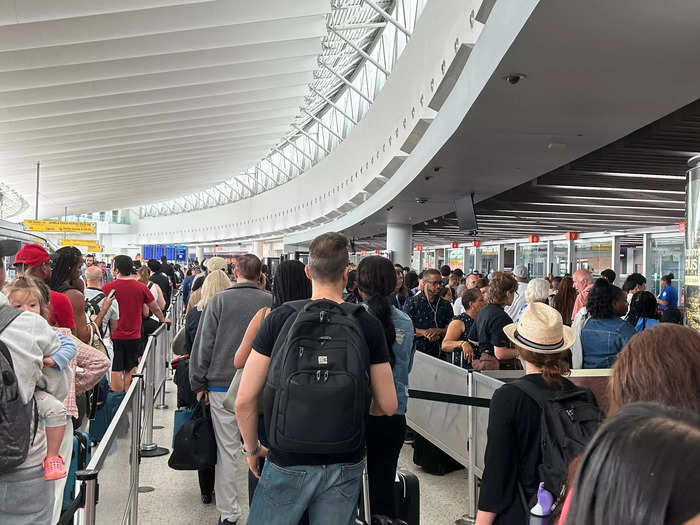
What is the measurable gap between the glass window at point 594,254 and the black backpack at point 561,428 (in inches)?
964

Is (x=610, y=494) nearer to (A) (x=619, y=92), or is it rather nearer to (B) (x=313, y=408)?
(B) (x=313, y=408)

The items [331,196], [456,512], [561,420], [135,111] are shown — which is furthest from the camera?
[331,196]

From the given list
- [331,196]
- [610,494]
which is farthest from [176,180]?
[610,494]

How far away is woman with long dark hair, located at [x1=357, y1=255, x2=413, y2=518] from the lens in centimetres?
393

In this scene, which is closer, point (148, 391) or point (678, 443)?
point (678, 443)

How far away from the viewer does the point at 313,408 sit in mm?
2684

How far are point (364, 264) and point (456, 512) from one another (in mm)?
2374

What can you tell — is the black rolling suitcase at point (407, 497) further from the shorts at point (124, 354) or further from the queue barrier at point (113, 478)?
the shorts at point (124, 354)

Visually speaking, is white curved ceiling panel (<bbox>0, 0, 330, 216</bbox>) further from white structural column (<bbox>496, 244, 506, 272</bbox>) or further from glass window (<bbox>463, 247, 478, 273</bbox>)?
glass window (<bbox>463, 247, 478, 273</bbox>)

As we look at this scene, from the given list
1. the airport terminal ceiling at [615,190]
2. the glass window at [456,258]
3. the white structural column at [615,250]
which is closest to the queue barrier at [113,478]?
the airport terminal ceiling at [615,190]

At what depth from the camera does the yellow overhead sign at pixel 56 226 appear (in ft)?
103

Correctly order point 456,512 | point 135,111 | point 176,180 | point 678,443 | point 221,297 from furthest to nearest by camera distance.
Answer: point 176,180, point 135,111, point 456,512, point 221,297, point 678,443

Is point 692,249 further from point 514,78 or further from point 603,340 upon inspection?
point 514,78

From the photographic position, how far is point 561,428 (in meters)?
2.58
